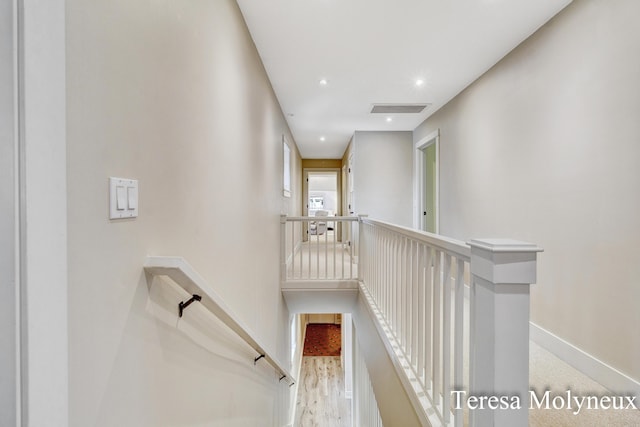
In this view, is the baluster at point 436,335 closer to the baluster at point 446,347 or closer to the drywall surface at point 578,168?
the baluster at point 446,347

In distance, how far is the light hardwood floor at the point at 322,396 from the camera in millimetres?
5289

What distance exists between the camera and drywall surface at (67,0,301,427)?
0.69 meters

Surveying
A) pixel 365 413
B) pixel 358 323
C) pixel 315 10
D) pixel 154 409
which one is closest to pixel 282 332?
pixel 358 323

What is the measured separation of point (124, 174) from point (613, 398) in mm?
2550

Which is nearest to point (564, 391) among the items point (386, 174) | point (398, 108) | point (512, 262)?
point (512, 262)

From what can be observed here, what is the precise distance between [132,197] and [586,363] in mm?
2605

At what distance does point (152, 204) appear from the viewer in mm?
973

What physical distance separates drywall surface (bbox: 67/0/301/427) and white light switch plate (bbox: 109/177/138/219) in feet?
0.06

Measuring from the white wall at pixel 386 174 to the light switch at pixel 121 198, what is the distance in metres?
4.95

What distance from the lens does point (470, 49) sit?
8.85 feet

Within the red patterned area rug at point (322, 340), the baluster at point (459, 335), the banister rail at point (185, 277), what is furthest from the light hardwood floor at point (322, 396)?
the banister rail at point (185, 277)

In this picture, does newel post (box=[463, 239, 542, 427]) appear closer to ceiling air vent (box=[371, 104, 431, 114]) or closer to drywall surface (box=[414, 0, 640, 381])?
drywall surface (box=[414, 0, 640, 381])

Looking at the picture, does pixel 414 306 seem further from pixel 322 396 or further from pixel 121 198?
pixel 322 396

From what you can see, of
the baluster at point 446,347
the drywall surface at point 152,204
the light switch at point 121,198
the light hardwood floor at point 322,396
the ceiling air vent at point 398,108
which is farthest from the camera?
the light hardwood floor at point 322,396
